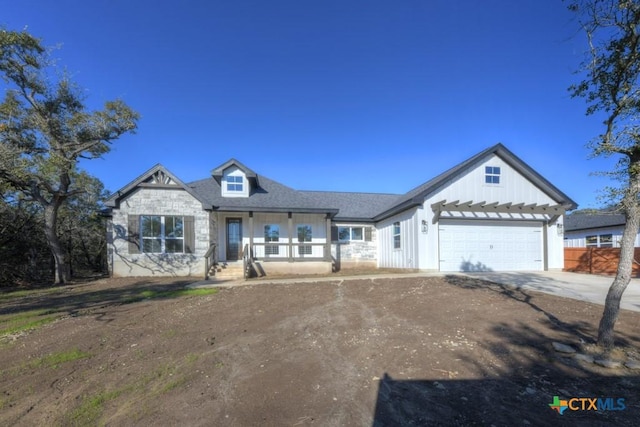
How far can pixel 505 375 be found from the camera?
151 inches

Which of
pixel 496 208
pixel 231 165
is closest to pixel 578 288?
pixel 496 208

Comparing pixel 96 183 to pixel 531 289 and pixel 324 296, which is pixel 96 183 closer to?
pixel 324 296

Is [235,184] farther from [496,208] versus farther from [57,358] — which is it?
[496,208]

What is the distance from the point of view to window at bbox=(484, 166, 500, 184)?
46.9 ft

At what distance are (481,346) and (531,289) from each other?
5555mm

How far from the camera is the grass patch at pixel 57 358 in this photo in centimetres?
447

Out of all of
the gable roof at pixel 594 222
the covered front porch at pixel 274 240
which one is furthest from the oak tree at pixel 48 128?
the gable roof at pixel 594 222

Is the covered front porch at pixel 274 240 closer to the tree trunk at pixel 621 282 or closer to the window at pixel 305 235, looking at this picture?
the window at pixel 305 235

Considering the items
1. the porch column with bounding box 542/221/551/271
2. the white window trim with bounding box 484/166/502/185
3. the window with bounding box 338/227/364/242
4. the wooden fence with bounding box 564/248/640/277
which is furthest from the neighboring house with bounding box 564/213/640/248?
the window with bounding box 338/227/364/242

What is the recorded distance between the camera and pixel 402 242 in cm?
1463

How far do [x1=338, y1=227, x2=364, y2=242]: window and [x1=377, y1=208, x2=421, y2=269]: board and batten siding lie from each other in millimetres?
1097

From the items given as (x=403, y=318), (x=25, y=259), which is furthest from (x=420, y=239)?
(x=25, y=259)

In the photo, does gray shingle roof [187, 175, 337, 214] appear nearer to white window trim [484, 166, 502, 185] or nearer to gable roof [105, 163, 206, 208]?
gable roof [105, 163, 206, 208]

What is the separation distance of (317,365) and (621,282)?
4629mm
